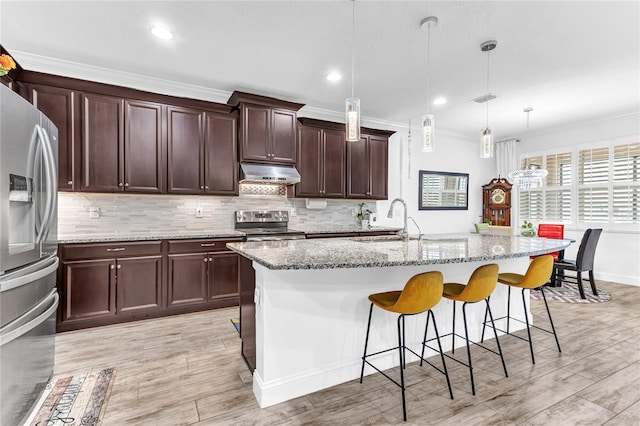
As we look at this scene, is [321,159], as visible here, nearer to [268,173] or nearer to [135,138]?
[268,173]

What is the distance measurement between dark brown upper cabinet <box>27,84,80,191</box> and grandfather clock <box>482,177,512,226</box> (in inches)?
275

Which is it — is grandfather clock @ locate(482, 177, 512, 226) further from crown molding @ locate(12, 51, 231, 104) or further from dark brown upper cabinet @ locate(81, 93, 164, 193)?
dark brown upper cabinet @ locate(81, 93, 164, 193)

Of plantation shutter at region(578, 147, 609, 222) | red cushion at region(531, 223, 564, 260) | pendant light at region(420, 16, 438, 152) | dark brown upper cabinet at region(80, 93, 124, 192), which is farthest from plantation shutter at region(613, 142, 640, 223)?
dark brown upper cabinet at region(80, 93, 124, 192)

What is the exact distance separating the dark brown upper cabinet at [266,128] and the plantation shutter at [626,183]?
5247mm

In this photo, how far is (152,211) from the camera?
389 centimetres

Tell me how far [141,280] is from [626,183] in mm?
7074

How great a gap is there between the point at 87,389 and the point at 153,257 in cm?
148

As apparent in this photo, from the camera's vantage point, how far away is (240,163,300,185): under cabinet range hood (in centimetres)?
400

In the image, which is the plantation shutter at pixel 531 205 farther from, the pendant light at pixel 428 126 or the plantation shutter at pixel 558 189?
the pendant light at pixel 428 126

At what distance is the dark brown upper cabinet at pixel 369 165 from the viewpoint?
4.94 metres

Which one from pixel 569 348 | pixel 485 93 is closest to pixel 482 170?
pixel 485 93

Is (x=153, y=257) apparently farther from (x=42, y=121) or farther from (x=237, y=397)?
(x=237, y=397)

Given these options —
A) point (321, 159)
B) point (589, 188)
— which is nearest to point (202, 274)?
point (321, 159)

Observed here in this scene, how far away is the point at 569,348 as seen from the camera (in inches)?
108
